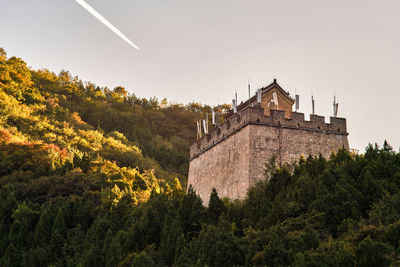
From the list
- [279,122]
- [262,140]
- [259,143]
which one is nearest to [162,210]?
[259,143]

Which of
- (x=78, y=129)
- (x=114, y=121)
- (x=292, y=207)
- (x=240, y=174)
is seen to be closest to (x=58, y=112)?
(x=78, y=129)

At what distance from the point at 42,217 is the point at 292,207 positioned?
12.2 metres

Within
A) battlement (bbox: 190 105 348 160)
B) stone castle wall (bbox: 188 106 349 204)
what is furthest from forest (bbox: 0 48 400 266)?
battlement (bbox: 190 105 348 160)

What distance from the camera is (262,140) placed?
2338 cm

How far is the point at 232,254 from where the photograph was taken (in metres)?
15.5

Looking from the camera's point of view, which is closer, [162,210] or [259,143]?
[162,210]

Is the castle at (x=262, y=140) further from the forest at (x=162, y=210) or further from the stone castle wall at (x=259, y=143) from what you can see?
the forest at (x=162, y=210)

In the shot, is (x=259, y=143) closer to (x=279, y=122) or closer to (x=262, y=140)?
(x=262, y=140)

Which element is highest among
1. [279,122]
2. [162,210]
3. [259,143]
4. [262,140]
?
[279,122]

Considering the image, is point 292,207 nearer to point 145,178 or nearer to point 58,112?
point 145,178

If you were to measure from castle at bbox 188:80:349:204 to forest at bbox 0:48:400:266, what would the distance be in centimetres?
78

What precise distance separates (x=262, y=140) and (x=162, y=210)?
18.7 ft

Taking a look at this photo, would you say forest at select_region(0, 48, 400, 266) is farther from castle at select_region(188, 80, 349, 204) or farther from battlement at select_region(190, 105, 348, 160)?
battlement at select_region(190, 105, 348, 160)

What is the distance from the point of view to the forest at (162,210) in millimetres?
15000
